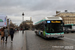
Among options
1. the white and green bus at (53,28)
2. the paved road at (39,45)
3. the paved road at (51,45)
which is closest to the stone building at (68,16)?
the white and green bus at (53,28)

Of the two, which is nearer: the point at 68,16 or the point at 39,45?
the point at 39,45

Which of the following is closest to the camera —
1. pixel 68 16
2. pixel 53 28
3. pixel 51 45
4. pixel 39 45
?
pixel 51 45

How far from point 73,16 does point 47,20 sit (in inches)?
3430

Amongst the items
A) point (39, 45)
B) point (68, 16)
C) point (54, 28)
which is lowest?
point (39, 45)

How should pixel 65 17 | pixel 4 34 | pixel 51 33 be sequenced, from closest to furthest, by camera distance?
1. pixel 4 34
2. pixel 51 33
3. pixel 65 17

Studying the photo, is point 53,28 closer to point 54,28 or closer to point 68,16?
point 54,28

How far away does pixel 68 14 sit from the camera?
9962cm

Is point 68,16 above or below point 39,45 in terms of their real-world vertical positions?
above

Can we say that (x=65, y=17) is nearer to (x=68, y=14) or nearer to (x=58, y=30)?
(x=68, y=14)

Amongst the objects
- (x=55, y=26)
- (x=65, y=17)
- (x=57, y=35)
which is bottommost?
(x=57, y=35)

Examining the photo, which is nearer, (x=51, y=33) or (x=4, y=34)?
(x=4, y=34)

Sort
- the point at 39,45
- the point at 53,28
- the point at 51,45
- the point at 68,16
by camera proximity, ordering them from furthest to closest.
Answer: the point at 68,16
the point at 53,28
the point at 39,45
the point at 51,45

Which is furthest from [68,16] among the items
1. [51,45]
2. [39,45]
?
[39,45]

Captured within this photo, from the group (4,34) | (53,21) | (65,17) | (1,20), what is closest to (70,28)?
(1,20)
